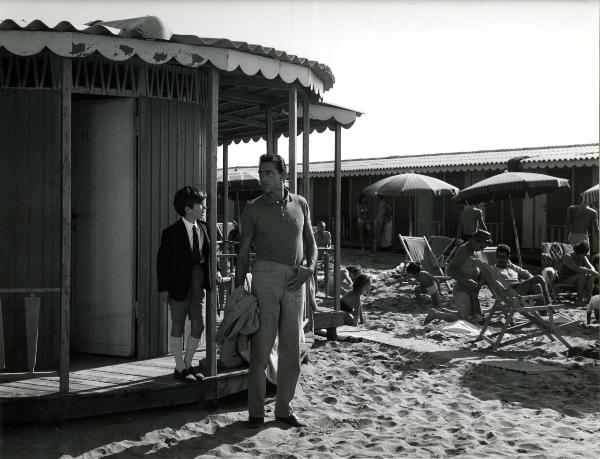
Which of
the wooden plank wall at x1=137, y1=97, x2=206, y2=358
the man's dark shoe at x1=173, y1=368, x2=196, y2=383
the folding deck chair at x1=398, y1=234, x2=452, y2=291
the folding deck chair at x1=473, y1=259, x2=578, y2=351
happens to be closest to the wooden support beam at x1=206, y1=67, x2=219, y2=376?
the man's dark shoe at x1=173, y1=368, x2=196, y2=383

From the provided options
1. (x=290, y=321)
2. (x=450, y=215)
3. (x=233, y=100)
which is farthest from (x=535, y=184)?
(x=290, y=321)

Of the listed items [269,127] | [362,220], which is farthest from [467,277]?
[362,220]

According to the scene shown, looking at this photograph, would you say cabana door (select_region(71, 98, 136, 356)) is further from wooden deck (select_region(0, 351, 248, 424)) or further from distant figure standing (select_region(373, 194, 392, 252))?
distant figure standing (select_region(373, 194, 392, 252))

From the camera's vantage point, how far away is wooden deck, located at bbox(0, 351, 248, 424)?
17.4 ft

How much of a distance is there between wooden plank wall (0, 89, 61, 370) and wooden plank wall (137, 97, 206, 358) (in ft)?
2.32

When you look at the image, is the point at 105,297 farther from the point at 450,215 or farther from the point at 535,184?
the point at 450,215

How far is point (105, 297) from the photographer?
6.73m

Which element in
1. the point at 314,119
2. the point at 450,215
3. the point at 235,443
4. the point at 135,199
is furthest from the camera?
the point at 450,215

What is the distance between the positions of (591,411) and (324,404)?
216cm

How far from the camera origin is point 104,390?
5512 mm

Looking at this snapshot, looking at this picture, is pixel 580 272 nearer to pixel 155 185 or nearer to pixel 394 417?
pixel 394 417

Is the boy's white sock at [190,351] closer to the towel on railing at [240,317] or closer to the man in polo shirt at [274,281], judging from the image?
the towel on railing at [240,317]

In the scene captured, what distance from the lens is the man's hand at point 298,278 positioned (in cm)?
559

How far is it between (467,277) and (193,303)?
5311 mm
